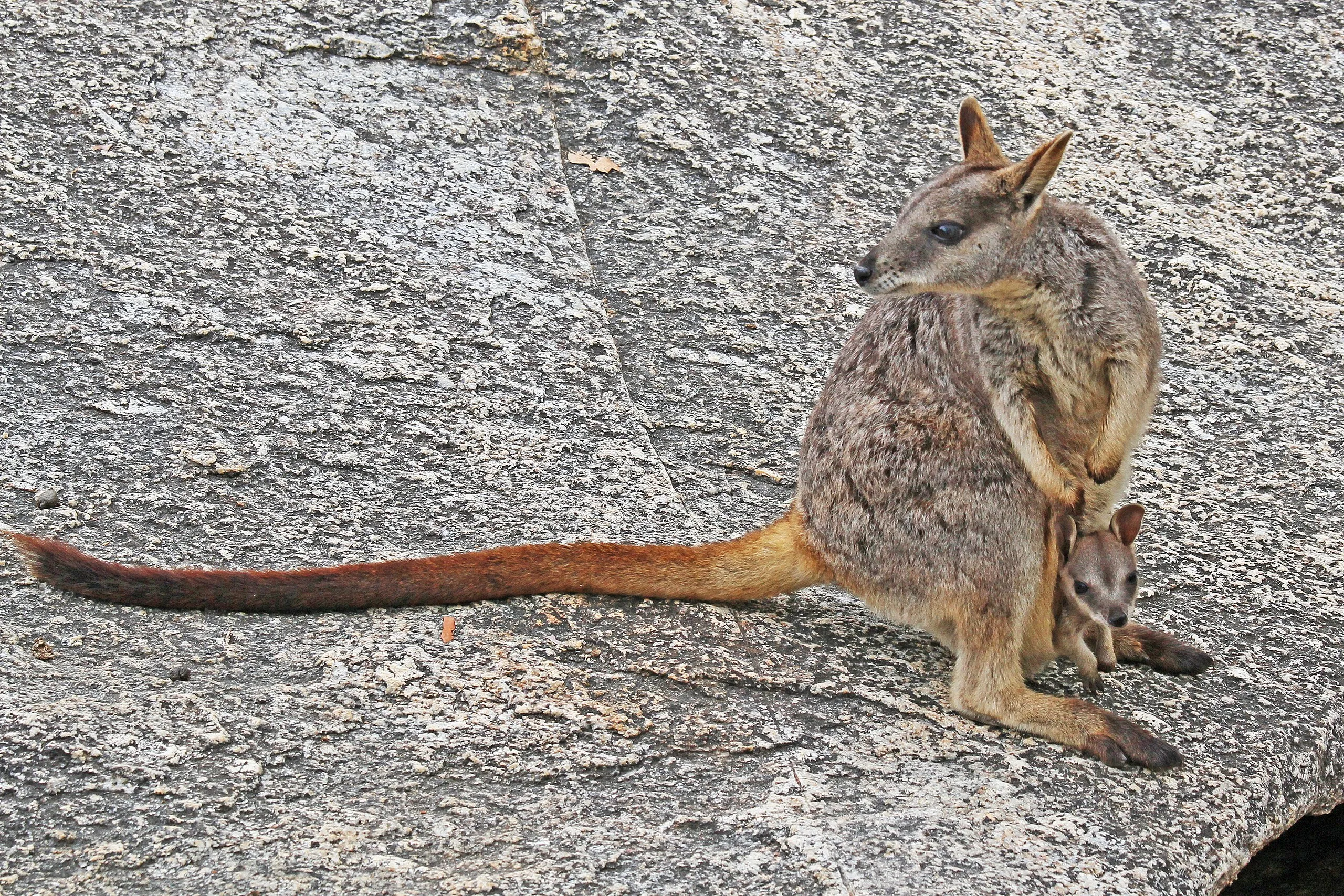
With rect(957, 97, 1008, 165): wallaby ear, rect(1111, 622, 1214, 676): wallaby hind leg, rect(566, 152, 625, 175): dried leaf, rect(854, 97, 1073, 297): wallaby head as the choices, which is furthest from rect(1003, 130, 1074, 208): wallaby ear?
rect(566, 152, 625, 175): dried leaf

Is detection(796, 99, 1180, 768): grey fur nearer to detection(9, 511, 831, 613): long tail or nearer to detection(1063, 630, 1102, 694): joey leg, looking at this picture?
detection(1063, 630, 1102, 694): joey leg

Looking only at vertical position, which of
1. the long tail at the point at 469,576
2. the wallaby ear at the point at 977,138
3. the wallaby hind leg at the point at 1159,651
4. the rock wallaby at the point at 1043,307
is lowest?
the long tail at the point at 469,576

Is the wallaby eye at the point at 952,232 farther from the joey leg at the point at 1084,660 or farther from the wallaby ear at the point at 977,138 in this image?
the joey leg at the point at 1084,660

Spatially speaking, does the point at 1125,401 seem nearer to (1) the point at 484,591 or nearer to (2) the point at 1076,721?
(2) the point at 1076,721

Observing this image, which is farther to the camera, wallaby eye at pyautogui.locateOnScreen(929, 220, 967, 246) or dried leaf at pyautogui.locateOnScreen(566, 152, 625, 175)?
dried leaf at pyautogui.locateOnScreen(566, 152, 625, 175)

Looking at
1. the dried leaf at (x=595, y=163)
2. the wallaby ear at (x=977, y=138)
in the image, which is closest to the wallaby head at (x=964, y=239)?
the wallaby ear at (x=977, y=138)

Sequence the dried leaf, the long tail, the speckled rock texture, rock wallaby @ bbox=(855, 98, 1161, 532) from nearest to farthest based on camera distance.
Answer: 1. the speckled rock texture
2. the long tail
3. rock wallaby @ bbox=(855, 98, 1161, 532)
4. the dried leaf
